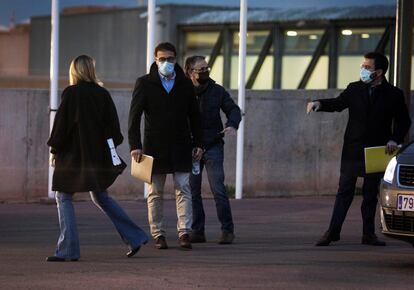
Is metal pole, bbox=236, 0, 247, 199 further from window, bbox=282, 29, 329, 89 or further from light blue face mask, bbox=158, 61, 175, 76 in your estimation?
window, bbox=282, 29, 329, 89

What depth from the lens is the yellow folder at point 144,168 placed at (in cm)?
991

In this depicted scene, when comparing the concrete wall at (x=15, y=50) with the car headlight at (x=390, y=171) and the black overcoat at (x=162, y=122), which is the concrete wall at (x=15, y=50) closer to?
the black overcoat at (x=162, y=122)

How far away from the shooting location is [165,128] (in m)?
10.0

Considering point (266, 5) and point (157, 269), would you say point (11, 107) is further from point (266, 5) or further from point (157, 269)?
point (266, 5)

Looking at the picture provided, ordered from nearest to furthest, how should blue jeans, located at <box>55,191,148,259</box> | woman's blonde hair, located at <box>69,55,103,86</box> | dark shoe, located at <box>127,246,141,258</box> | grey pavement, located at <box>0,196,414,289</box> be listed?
grey pavement, located at <box>0,196,414,289</box> → blue jeans, located at <box>55,191,148,259</box> → woman's blonde hair, located at <box>69,55,103,86</box> → dark shoe, located at <box>127,246,141,258</box>

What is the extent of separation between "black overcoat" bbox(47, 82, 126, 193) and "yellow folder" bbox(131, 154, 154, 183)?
55 centimetres

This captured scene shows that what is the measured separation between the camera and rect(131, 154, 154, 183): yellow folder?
9.91 m

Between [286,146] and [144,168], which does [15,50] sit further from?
[144,168]

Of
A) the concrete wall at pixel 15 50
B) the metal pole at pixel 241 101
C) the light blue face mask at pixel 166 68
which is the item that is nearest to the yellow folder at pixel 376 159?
the light blue face mask at pixel 166 68

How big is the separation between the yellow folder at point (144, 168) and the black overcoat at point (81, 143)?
55 centimetres

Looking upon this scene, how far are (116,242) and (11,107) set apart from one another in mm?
4491

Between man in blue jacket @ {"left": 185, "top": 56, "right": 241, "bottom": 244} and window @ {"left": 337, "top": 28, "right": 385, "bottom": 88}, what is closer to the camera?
man in blue jacket @ {"left": 185, "top": 56, "right": 241, "bottom": 244}

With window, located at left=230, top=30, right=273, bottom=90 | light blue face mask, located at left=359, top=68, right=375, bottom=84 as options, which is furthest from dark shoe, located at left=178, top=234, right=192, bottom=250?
window, located at left=230, top=30, right=273, bottom=90

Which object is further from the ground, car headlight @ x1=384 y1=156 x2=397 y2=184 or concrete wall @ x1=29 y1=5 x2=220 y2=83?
concrete wall @ x1=29 y1=5 x2=220 y2=83
